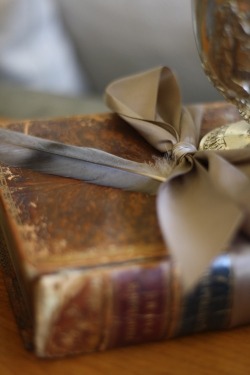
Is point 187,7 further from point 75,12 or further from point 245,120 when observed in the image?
point 245,120

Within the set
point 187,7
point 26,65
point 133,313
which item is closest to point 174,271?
point 133,313

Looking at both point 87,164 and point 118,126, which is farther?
point 118,126

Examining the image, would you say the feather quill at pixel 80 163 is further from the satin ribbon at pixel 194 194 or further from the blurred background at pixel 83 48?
the blurred background at pixel 83 48

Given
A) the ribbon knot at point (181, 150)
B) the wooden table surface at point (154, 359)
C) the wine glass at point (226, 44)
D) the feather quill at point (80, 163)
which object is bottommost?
the wooden table surface at point (154, 359)

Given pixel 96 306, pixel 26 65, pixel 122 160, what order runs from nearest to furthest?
pixel 96 306
pixel 122 160
pixel 26 65

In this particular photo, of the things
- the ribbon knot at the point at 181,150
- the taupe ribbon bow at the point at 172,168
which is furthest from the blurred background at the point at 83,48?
the ribbon knot at the point at 181,150

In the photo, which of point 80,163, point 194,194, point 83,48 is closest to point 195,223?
point 194,194

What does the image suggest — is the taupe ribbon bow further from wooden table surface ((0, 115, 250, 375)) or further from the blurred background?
the blurred background
